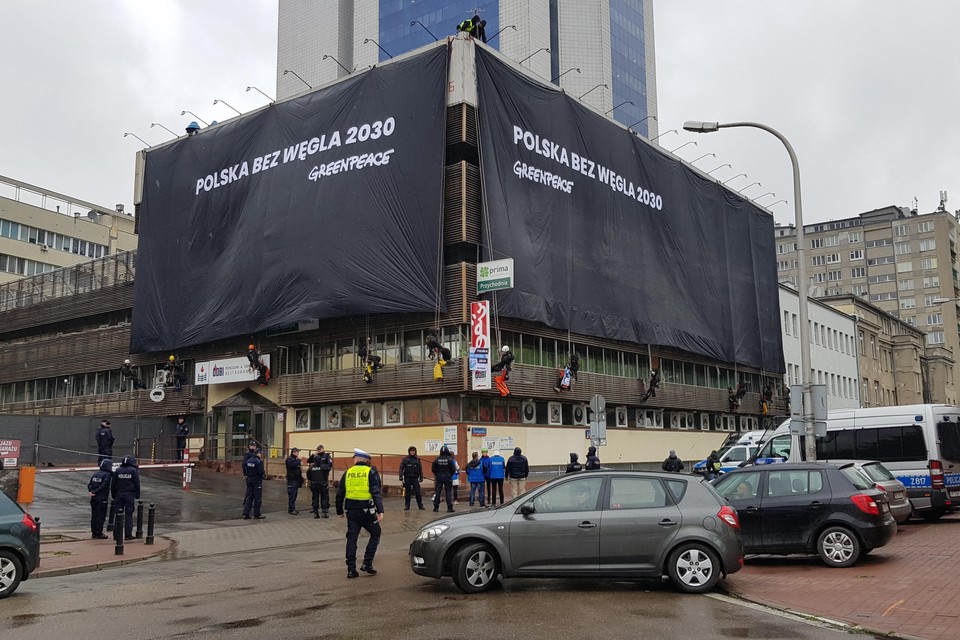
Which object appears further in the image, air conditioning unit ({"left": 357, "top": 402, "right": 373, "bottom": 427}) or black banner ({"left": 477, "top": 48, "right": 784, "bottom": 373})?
air conditioning unit ({"left": 357, "top": 402, "right": 373, "bottom": 427})

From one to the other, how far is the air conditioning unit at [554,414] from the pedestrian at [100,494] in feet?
71.8

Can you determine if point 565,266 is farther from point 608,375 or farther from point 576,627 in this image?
point 576,627

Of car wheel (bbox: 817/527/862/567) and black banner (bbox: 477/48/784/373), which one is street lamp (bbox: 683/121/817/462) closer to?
car wheel (bbox: 817/527/862/567)

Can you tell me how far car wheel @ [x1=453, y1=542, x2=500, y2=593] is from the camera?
998 cm

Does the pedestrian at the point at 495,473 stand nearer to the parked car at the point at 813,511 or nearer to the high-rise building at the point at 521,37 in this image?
the parked car at the point at 813,511

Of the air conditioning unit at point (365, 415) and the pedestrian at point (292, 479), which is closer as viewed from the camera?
the pedestrian at point (292, 479)

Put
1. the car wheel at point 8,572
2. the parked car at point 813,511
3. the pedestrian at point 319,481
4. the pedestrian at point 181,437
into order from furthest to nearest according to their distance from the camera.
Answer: the pedestrian at point 181,437, the pedestrian at point 319,481, the parked car at point 813,511, the car wheel at point 8,572

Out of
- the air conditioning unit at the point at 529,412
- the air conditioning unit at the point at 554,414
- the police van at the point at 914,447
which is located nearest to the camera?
the police van at the point at 914,447

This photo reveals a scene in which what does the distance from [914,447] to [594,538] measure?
1081 cm

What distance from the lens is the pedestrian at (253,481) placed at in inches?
832

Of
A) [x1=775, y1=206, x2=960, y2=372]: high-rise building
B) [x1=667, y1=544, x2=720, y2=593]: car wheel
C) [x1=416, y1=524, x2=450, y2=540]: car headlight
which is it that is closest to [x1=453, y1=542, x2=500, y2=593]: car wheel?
[x1=416, y1=524, x2=450, y2=540]: car headlight

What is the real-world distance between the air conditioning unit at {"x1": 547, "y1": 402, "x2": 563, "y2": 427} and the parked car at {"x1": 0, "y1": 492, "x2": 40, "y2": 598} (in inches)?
1057

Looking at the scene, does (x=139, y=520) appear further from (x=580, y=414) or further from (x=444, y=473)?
(x=580, y=414)

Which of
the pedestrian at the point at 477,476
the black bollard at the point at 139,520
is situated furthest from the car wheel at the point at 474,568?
the pedestrian at the point at 477,476
